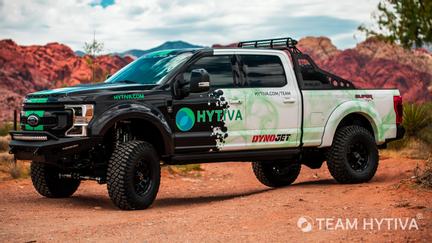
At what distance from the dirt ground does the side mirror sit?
57.8 inches

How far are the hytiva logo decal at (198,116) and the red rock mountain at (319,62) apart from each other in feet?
163

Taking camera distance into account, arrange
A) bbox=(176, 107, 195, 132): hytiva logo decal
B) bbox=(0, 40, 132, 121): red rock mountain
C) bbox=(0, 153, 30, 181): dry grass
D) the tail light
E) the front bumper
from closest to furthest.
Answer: the front bumper → bbox=(176, 107, 195, 132): hytiva logo decal → the tail light → bbox=(0, 153, 30, 181): dry grass → bbox=(0, 40, 132, 121): red rock mountain

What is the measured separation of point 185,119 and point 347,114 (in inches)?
118

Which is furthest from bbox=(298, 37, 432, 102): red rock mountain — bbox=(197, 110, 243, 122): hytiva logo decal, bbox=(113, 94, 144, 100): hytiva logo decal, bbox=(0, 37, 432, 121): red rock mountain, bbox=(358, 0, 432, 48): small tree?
bbox=(113, 94, 144, 100): hytiva logo decal

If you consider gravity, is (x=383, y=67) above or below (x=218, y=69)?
above

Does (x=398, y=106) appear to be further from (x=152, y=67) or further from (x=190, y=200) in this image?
(x=152, y=67)

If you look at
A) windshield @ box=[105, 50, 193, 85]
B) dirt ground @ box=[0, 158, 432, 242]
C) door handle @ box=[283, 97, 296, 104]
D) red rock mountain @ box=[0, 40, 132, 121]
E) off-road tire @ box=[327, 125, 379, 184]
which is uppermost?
red rock mountain @ box=[0, 40, 132, 121]

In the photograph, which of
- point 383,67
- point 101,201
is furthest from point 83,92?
point 383,67

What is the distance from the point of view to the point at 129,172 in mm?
8172

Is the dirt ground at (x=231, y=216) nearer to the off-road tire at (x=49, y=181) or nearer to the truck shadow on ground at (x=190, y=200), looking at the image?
the truck shadow on ground at (x=190, y=200)

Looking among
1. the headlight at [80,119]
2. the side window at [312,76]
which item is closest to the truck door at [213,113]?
the headlight at [80,119]

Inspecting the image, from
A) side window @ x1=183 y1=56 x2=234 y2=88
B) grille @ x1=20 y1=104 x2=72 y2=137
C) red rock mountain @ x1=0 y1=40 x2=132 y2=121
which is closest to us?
grille @ x1=20 y1=104 x2=72 y2=137

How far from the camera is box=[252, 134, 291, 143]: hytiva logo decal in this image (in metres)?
9.56

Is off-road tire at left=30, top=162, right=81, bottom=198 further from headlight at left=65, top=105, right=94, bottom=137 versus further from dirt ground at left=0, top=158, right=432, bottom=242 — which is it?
headlight at left=65, top=105, right=94, bottom=137
